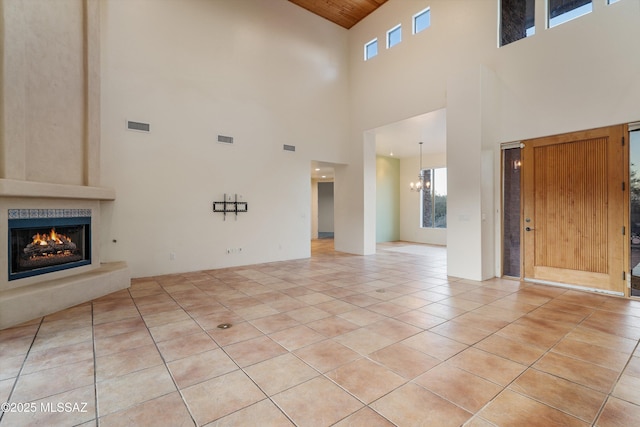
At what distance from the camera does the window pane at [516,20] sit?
5.29 m

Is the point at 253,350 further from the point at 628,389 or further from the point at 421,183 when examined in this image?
the point at 421,183

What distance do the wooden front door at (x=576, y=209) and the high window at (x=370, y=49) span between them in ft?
16.0

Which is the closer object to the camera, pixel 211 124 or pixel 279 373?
pixel 279 373

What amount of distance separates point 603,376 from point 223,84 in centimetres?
744

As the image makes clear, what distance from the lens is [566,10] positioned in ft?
15.9

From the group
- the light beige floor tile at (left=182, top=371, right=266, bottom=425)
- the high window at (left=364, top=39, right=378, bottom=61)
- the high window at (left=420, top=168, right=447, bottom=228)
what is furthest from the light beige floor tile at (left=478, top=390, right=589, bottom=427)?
the high window at (left=420, top=168, right=447, bottom=228)

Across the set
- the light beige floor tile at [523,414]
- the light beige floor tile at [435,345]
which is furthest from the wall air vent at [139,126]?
the light beige floor tile at [523,414]

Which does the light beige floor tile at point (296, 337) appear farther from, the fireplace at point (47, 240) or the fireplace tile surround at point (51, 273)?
the fireplace at point (47, 240)

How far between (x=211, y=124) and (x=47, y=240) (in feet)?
11.8

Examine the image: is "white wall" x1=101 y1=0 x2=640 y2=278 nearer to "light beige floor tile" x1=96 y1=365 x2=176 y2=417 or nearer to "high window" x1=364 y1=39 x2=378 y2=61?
"high window" x1=364 y1=39 x2=378 y2=61

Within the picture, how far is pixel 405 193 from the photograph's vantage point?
12086mm

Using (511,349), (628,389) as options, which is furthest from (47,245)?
(628,389)

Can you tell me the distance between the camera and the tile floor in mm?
1926

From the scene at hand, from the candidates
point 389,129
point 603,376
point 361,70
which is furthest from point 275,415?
point 361,70
